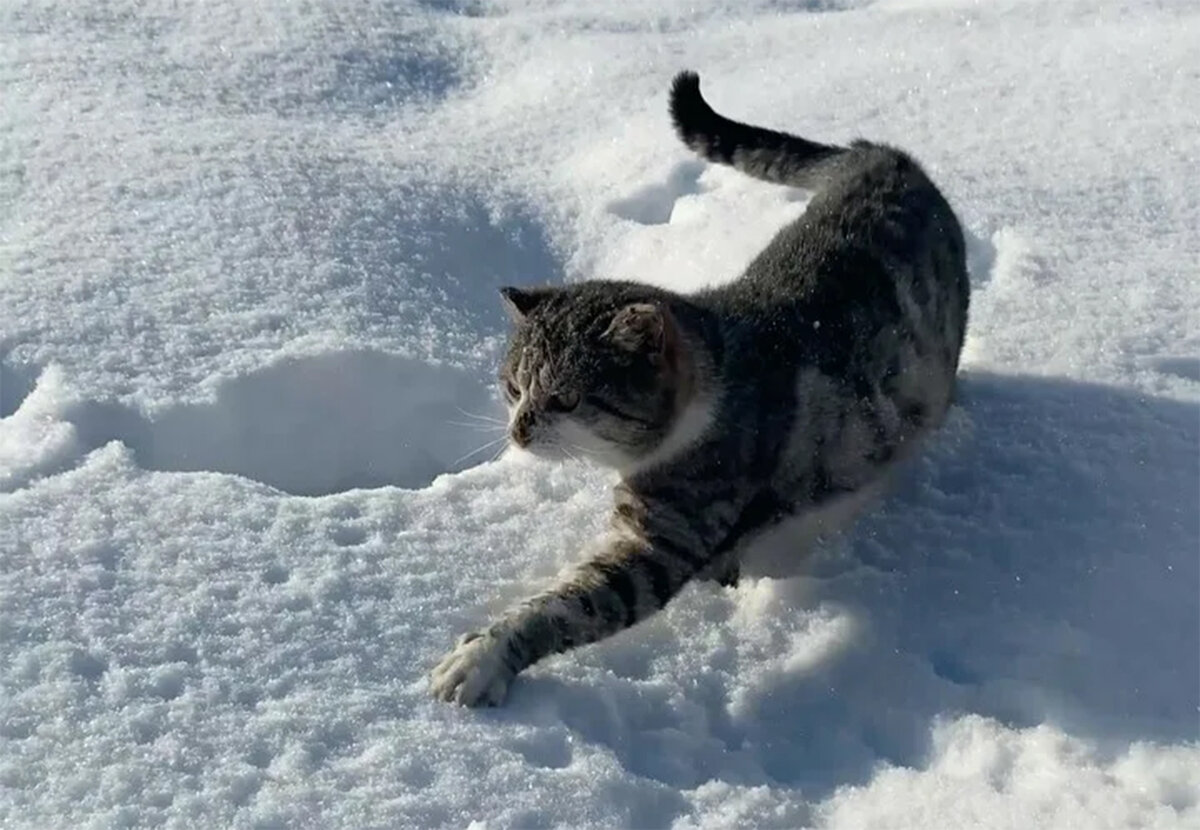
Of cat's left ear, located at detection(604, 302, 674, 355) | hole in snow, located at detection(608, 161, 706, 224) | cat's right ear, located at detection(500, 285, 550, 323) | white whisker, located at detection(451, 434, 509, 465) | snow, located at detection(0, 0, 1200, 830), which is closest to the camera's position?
snow, located at detection(0, 0, 1200, 830)

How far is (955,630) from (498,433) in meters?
1.16

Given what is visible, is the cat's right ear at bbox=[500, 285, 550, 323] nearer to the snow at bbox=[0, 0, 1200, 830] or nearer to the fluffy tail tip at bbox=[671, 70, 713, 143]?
the snow at bbox=[0, 0, 1200, 830]

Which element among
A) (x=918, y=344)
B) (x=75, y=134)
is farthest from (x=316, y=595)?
(x=75, y=134)

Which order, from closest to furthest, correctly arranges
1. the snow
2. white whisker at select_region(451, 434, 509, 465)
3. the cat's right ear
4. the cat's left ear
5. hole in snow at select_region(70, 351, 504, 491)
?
the snow
the cat's left ear
the cat's right ear
hole in snow at select_region(70, 351, 504, 491)
white whisker at select_region(451, 434, 509, 465)

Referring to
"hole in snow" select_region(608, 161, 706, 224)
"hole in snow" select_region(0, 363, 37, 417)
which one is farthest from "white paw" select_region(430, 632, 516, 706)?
"hole in snow" select_region(608, 161, 706, 224)

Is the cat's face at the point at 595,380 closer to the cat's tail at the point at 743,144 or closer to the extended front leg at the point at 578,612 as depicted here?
the extended front leg at the point at 578,612

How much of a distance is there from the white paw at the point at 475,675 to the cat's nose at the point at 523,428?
1.28 ft

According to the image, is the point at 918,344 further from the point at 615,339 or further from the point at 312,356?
the point at 312,356

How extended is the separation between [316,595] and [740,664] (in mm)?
776

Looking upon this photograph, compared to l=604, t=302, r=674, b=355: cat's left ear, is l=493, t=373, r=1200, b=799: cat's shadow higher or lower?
lower

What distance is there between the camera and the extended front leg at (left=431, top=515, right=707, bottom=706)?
2.33m

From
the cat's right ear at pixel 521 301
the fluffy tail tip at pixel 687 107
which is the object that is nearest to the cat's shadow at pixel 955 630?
the cat's right ear at pixel 521 301

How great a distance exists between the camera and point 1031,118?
14.0 feet

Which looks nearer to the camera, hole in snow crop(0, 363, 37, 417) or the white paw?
the white paw
